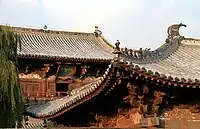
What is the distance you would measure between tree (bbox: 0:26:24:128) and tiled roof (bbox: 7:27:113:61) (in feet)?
26.5

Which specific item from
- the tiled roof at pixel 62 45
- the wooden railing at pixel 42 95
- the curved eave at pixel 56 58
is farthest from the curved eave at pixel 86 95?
the tiled roof at pixel 62 45

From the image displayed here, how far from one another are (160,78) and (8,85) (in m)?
7.29

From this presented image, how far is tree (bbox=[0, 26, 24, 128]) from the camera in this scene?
51.3ft

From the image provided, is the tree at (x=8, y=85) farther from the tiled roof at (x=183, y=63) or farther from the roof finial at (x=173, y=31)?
the tiled roof at (x=183, y=63)

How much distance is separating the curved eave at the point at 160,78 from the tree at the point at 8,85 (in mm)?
6694

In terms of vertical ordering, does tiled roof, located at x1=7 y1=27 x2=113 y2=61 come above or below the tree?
above

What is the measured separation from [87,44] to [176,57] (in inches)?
671

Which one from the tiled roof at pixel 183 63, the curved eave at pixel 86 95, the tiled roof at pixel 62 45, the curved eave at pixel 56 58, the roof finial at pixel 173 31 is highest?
the tiled roof at pixel 62 45

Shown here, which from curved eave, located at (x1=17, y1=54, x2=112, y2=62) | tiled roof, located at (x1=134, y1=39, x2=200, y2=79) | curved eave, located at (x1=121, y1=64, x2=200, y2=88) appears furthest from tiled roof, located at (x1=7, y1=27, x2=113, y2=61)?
curved eave, located at (x1=121, y1=64, x2=200, y2=88)

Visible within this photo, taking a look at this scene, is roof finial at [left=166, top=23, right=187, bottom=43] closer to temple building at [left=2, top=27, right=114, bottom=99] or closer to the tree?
the tree

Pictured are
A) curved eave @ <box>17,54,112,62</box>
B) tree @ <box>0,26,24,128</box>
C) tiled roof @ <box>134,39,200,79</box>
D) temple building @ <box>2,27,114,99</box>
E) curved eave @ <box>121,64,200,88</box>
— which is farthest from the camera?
temple building @ <box>2,27,114,99</box>

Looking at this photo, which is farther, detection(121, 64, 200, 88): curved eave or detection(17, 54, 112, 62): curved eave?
detection(17, 54, 112, 62): curved eave

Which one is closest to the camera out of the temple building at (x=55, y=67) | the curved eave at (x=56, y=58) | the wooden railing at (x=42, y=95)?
the curved eave at (x=56, y=58)

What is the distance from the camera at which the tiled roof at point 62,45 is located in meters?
26.1
